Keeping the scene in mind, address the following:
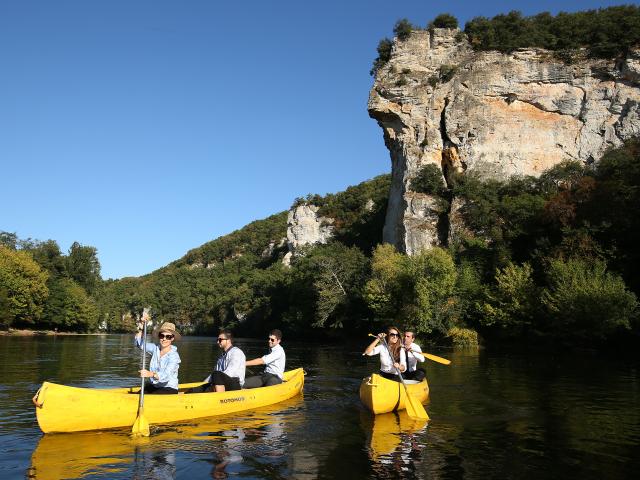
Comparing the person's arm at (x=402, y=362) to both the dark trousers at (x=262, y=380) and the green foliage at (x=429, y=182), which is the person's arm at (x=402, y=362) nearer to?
the dark trousers at (x=262, y=380)

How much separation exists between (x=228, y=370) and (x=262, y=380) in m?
1.58

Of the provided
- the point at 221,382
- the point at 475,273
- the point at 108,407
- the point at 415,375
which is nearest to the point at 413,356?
the point at 415,375

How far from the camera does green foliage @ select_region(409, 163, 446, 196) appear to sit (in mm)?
47781

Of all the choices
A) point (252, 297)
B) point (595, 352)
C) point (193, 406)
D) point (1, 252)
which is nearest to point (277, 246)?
point (252, 297)

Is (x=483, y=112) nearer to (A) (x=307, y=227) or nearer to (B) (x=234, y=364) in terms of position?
(A) (x=307, y=227)

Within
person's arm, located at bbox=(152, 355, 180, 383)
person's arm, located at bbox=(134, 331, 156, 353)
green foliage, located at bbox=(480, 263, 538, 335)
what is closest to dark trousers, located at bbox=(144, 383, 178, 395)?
person's arm, located at bbox=(152, 355, 180, 383)

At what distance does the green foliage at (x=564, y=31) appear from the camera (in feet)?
151

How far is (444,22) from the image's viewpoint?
53312 millimetres

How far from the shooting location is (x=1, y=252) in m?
59.9

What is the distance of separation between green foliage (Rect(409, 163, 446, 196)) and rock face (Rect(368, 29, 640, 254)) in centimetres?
66

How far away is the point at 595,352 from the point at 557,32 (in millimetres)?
34107

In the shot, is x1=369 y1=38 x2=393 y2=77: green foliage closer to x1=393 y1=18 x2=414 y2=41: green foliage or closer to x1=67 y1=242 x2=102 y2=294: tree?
x1=393 y1=18 x2=414 y2=41: green foliage

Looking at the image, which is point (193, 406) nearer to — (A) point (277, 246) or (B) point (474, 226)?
(B) point (474, 226)

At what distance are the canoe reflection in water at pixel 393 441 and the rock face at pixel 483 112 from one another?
35.9 m
